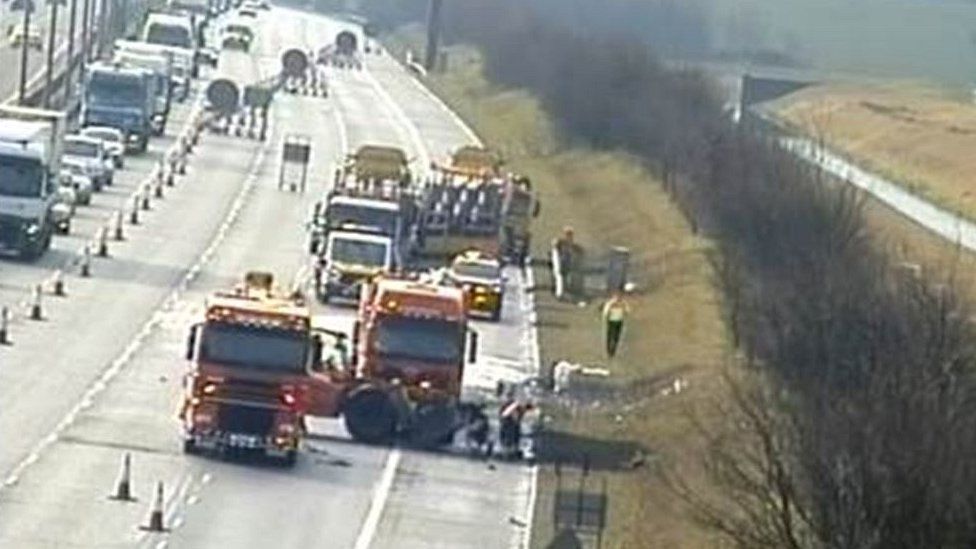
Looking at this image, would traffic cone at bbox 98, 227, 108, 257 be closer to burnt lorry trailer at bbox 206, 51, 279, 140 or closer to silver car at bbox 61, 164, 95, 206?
silver car at bbox 61, 164, 95, 206

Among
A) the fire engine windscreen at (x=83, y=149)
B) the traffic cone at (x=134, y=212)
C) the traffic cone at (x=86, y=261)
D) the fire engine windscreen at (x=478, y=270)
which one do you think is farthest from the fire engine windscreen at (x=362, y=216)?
the fire engine windscreen at (x=83, y=149)

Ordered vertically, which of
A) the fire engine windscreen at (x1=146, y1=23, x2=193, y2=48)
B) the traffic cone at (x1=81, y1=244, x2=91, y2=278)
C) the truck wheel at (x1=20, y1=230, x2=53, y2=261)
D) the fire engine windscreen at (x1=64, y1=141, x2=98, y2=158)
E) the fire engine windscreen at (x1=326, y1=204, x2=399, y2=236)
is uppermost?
the fire engine windscreen at (x1=146, y1=23, x2=193, y2=48)

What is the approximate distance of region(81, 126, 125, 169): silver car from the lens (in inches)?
4349

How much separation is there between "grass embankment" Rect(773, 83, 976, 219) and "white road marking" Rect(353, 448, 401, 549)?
215 ft

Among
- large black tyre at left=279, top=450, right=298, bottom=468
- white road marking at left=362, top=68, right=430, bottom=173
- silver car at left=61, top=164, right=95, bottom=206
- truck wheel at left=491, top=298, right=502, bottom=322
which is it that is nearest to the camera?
large black tyre at left=279, top=450, right=298, bottom=468

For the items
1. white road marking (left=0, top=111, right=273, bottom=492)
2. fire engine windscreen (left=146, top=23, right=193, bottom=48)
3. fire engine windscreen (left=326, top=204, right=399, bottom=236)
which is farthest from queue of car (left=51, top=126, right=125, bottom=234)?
fire engine windscreen (left=146, top=23, right=193, bottom=48)

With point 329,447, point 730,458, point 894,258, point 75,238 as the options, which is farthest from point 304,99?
point 730,458

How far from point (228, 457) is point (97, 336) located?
1444 centimetres

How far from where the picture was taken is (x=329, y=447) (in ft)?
199

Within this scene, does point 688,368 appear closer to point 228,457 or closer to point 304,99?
point 228,457

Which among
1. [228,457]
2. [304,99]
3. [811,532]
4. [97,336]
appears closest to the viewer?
[811,532]

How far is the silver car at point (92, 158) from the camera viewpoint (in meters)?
104

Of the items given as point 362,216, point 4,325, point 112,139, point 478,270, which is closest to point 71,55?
point 112,139

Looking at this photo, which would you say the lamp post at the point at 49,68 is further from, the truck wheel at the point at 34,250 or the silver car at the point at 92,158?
the truck wheel at the point at 34,250
